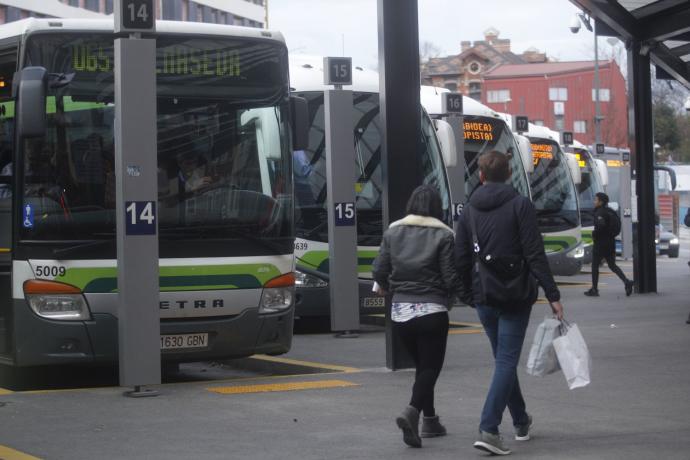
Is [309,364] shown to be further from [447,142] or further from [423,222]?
[447,142]

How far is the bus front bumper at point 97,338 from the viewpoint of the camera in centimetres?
1146

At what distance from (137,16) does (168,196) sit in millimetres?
1736

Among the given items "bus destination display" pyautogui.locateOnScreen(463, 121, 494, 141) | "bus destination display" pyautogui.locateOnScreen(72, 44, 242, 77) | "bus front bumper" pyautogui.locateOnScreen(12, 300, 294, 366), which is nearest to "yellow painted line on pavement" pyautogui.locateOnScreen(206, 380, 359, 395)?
"bus front bumper" pyautogui.locateOnScreen(12, 300, 294, 366)

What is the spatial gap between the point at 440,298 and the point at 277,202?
3948mm

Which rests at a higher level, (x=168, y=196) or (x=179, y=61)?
(x=179, y=61)

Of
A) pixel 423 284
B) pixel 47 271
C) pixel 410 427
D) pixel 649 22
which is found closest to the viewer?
pixel 410 427

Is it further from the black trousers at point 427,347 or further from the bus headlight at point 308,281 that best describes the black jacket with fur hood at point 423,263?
the bus headlight at point 308,281

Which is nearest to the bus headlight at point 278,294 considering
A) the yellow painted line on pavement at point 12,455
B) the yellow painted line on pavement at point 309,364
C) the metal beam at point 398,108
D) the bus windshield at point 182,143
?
the bus windshield at point 182,143

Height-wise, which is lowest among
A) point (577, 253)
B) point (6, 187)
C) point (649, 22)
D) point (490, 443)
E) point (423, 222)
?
point (490, 443)

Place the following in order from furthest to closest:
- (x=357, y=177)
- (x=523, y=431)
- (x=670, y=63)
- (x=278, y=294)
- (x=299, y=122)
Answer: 1. (x=670, y=63)
2. (x=357, y=177)
3. (x=299, y=122)
4. (x=278, y=294)
5. (x=523, y=431)

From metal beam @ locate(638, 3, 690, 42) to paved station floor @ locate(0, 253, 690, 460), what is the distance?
338 inches

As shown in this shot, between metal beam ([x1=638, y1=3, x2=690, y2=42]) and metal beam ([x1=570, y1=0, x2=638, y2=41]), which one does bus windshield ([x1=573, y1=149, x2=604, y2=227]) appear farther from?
metal beam ([x1=638, y1=3, x2=690, y2=42])

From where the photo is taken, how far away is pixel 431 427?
356 inches

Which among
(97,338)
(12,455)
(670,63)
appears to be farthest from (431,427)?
(670,63)
